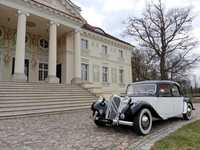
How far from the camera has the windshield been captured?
6.38m

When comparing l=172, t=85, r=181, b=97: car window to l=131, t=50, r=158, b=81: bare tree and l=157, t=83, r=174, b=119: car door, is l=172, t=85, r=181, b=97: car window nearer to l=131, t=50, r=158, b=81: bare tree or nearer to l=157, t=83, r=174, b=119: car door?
l=157, t=83, r=174, b=119: car door

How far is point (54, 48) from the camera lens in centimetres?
1577

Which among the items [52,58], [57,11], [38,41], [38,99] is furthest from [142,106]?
[38,41]

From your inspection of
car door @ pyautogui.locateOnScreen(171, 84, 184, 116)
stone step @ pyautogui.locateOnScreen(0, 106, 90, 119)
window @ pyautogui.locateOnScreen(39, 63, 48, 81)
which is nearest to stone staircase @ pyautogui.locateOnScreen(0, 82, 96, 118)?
stone step @ pyautogui.locateOnScreen(0, 106, 90, 119)

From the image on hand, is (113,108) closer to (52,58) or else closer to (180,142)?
(180,142)

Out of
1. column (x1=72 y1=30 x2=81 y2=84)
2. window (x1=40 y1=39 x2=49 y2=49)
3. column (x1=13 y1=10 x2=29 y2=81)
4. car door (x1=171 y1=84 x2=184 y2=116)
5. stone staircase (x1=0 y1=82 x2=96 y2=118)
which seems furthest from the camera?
window (x1=40 y1=39 x2=49 y2=49)

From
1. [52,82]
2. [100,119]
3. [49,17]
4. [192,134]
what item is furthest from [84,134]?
[49,17]

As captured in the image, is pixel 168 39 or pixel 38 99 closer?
pixel 38 99

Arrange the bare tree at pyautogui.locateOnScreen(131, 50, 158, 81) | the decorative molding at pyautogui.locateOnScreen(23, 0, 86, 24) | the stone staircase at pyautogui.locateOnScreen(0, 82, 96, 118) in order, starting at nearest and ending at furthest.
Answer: the stone staircase at pyautogui.locateOnScreen(0, 82, 96, 118) < the decorative molding at pyautogui.locateOnScreen(23, 0, 86, 24) < the bare tree at pyautogui.locateOnScreen(131, 50, 158, 81)

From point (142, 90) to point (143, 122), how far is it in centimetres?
157

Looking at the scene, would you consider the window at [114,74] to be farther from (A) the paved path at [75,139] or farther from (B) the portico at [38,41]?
(A) the paved path at [75,139]

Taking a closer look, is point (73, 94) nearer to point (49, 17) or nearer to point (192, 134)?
point (49, 17)

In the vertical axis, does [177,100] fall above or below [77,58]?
below

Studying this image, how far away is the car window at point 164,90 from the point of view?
6480 millimetres
